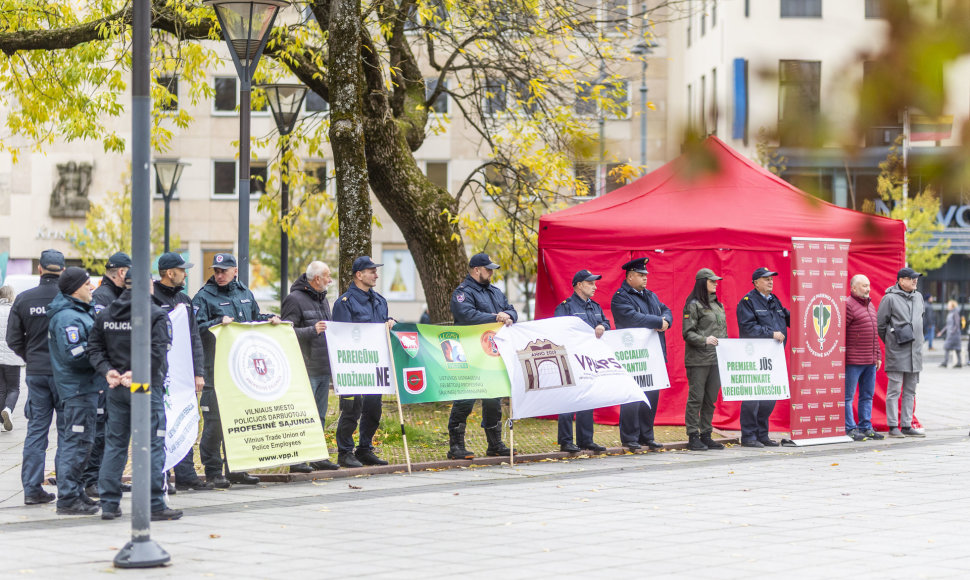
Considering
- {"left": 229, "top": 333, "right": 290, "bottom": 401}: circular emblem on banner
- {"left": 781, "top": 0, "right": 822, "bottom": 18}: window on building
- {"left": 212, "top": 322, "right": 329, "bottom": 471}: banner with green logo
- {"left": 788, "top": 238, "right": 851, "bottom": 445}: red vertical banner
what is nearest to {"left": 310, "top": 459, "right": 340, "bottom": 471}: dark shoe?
{"left": 212, "top": 322, "right": 329, "bottom": 471}: banner with green logo

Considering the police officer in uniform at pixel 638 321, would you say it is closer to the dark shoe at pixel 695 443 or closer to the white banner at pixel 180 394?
the dark shoe at pixel 695 443

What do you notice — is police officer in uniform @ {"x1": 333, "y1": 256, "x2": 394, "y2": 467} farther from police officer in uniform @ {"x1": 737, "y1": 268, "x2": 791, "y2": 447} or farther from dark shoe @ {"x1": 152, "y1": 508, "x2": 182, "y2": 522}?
police officer in uniform @ {"x1": 737, "y1": 268, "x2": 791, "y2": 447}

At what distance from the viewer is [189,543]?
7410mm

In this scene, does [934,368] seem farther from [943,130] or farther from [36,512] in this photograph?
[943,130]

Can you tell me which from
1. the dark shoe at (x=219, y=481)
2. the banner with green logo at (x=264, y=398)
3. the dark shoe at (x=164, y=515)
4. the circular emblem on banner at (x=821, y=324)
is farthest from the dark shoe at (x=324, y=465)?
the circular emblem on banner at (x=821, y=324)

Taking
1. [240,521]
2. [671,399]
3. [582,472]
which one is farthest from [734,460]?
[240,521]

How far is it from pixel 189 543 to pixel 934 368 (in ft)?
85.2

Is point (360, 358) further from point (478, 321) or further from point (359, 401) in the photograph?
point (478, 321)

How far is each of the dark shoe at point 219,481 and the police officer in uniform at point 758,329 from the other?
6.08 metres

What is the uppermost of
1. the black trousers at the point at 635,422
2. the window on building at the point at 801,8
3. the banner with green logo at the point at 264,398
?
the window on building at the point at 801,8

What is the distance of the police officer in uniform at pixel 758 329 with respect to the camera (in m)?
13.5

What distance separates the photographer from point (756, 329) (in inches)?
532

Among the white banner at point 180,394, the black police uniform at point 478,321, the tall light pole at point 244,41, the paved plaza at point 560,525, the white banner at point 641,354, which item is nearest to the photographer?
the paved plaza at point 560,525

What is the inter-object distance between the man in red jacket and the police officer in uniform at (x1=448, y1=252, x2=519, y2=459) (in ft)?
14.2
